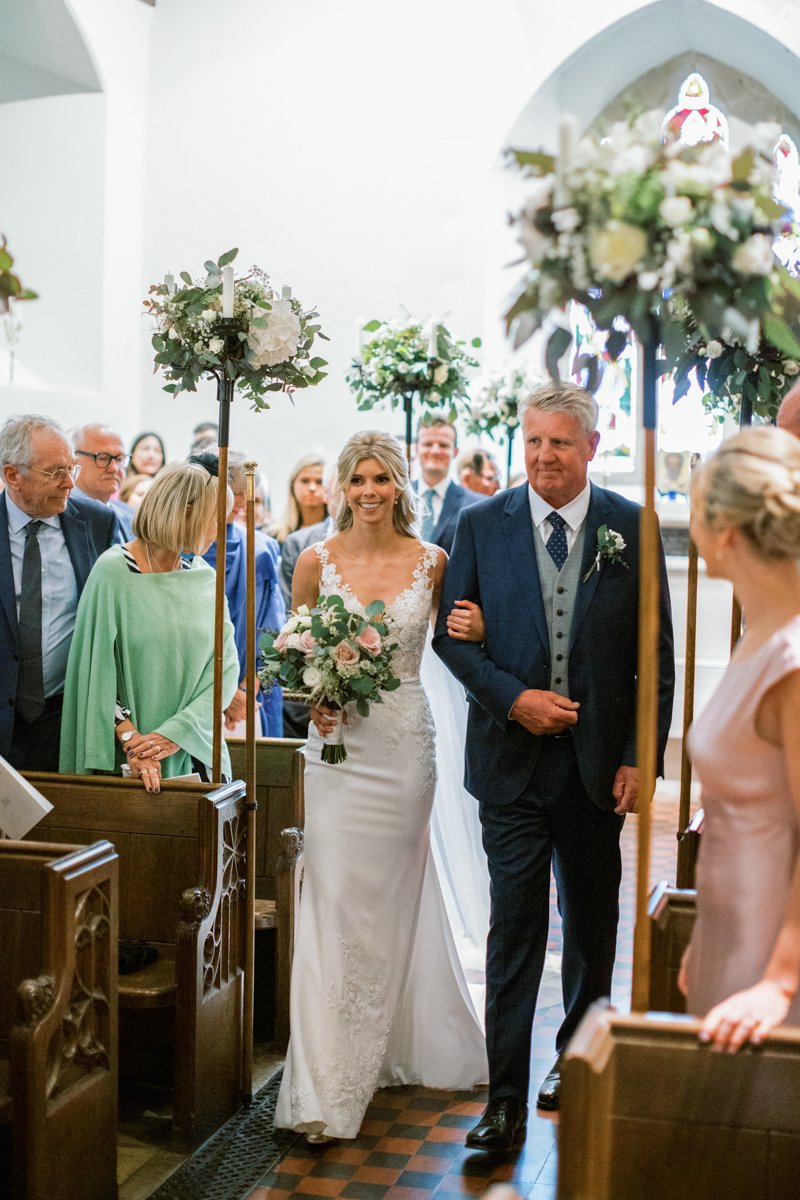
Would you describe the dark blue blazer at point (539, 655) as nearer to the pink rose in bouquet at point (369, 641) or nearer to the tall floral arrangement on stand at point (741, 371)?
the pink rose in bouquet at point (369, 641)

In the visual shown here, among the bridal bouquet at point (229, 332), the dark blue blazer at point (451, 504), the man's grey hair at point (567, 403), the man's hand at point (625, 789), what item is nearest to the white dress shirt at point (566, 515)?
the man's grey hair at point (567, 403)

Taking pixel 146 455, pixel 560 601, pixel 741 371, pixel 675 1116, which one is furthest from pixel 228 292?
pixel 146 455

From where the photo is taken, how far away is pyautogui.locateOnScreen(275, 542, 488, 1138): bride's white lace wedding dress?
3965mm

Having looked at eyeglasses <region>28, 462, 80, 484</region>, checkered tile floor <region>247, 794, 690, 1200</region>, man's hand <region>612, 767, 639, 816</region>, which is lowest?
checkered tile floor <region>247, 794, 690, 1200</region>

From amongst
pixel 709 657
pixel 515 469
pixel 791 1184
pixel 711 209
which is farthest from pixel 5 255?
pixel 515 469

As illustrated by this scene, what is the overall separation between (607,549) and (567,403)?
43 cm

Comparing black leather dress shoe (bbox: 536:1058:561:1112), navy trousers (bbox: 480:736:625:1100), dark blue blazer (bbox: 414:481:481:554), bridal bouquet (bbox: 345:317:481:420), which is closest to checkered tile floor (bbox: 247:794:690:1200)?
black leather dress shoe (bbox: 536:1058:561:1112)

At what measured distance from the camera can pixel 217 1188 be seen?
360cm

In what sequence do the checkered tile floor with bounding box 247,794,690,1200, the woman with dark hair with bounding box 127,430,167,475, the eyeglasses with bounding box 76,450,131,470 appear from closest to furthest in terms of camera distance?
the checkered tile floor with bounding box 247,794,690,1200 < the eyeglasses with bounding box 76,450,131,470 < the woman with dark hair with bounding box 127,430,167,475

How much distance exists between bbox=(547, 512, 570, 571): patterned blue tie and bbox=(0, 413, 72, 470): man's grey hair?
5.36 feet

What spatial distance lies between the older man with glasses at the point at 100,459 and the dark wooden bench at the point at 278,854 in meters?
1.32

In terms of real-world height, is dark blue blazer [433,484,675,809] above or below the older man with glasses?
below

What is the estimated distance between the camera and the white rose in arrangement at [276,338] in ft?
13.6

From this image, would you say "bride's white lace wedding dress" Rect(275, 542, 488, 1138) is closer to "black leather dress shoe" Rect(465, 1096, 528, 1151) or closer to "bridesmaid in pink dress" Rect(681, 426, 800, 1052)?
"black leather dress shoe" Rect(465, 1096, 528, 1151)
